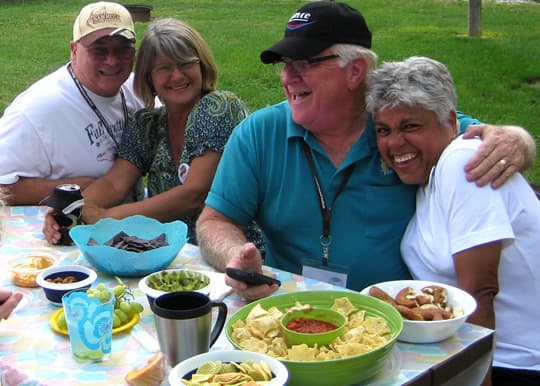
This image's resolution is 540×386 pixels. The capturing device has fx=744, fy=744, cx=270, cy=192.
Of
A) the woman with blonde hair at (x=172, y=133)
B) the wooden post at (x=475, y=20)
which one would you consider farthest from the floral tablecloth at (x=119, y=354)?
the wooden post at (x=475, y=20)

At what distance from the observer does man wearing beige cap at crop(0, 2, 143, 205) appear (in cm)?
337

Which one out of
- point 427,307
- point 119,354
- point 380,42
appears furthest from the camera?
point 380,42

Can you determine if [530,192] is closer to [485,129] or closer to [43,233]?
[485,129]

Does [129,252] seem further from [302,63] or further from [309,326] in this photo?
[302,63]

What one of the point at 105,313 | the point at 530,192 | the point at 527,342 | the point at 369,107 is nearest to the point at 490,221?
the point at 530,192

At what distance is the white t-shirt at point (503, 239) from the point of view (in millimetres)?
2301

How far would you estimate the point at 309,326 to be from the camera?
1903 mm

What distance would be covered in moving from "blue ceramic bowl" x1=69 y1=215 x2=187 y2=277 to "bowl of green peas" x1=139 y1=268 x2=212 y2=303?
12 centimetres

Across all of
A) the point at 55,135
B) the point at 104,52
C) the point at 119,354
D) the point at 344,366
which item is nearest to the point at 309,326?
the point at 344,366

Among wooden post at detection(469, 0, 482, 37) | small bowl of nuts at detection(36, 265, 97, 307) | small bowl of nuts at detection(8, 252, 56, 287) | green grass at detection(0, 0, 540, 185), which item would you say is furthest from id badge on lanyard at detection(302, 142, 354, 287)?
wooden post at detection(469, 0, 482, 37)

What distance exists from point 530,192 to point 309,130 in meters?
0.83

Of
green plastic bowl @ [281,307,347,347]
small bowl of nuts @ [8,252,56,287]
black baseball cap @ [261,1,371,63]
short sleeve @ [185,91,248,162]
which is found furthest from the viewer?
short sleeve @ [185,91,248,162]

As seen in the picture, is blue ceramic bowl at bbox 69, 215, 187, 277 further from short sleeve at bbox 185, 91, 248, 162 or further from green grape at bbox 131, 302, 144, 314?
short sleeve at bbox 185, 91, 248, 162

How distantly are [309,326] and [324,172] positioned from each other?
962mm
